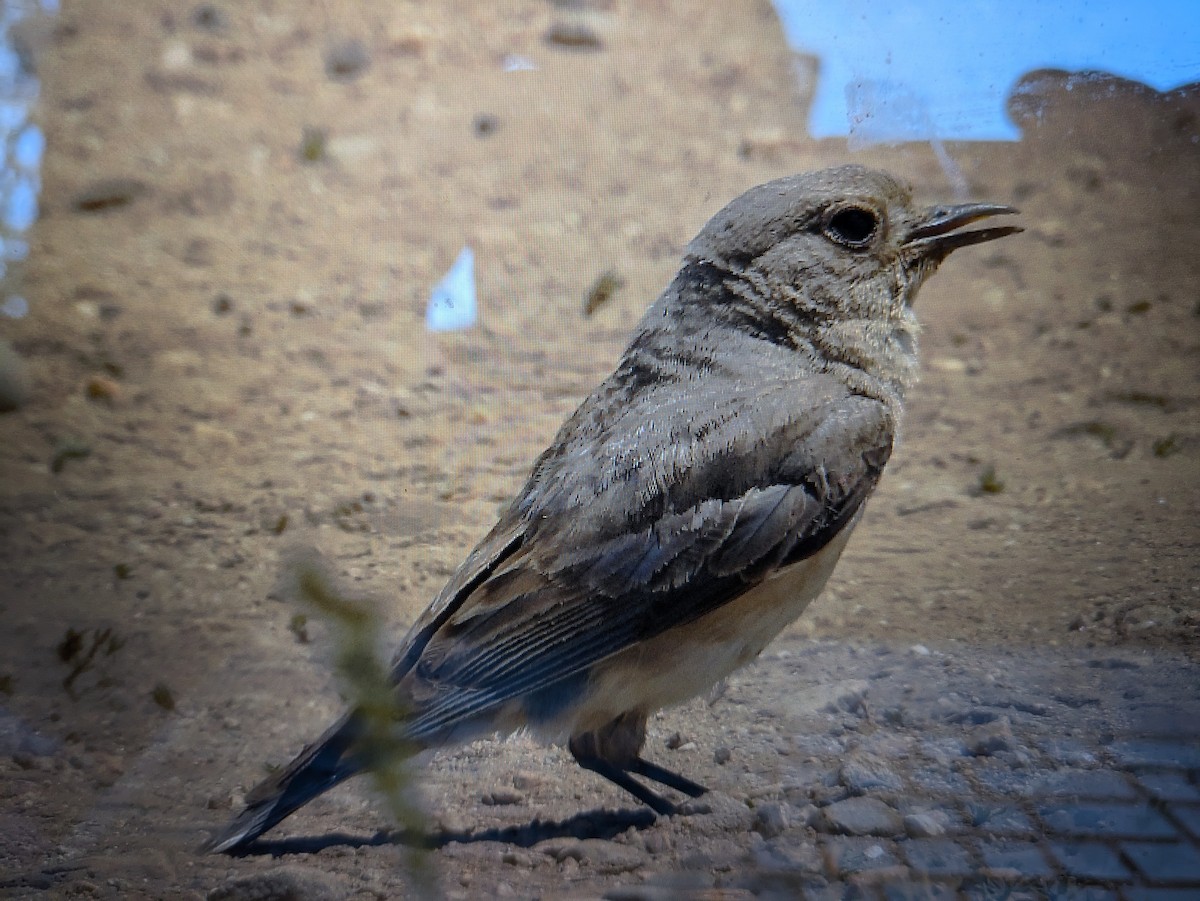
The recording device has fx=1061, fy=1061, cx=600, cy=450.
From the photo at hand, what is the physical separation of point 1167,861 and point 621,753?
3.58ft

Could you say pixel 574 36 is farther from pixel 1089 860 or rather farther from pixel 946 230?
pixel 1089 860

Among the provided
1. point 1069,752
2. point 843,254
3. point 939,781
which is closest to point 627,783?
point 939,781

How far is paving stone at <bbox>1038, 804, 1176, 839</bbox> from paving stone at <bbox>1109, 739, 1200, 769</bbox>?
10 centimetres

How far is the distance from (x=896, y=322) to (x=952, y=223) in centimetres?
25

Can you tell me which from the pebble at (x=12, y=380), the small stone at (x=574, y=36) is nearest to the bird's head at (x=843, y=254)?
the small stone at (x=574, y=36)

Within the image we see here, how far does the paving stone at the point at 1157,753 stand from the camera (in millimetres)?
1750

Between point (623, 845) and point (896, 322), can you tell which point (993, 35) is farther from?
point (623, 845)

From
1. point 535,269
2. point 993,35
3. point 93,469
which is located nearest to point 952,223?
point 993,35

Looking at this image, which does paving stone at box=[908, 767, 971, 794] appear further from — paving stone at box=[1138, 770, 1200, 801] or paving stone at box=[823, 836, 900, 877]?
paving stone at box=[1138, 770, 1200, 801]

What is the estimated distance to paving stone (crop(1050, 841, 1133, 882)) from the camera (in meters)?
1.59

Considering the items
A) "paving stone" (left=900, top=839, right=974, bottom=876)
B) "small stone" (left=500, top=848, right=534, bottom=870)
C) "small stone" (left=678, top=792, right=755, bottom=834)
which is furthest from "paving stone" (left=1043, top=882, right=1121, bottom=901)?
"small stone" (left=500, top=848, right=534, bottom=870)

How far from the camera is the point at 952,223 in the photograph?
2.42 meters

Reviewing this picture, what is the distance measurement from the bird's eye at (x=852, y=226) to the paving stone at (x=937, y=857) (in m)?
1.31

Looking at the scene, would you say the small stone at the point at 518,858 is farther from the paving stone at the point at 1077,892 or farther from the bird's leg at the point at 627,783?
the paving stone at the point at 1077,892
